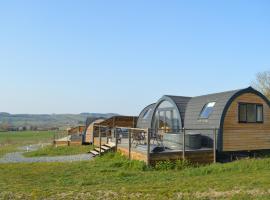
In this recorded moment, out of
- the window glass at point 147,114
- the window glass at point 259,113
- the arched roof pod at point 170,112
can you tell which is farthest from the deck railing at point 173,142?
the window glass at point 147,114

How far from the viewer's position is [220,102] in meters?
18.4

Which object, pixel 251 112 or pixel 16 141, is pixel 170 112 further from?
pixel 16 141

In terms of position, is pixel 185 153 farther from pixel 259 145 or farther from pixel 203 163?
pixel 259 145

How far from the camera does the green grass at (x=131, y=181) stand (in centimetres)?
938

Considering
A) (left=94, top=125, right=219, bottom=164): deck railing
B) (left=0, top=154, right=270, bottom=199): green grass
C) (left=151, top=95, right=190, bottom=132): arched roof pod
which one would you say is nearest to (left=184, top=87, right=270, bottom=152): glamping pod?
(left=94, top=125, right=219, bottom=164): deck railing

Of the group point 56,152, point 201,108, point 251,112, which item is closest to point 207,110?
point 201,108

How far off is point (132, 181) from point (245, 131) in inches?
362

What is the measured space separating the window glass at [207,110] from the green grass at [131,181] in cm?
420

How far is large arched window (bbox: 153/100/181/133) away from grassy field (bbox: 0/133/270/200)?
5524 mm

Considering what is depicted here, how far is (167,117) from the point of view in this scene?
22.2m

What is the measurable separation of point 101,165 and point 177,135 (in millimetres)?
3999

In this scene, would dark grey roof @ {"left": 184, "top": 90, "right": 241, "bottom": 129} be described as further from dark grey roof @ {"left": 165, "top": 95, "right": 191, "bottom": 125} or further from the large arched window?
the large arched window

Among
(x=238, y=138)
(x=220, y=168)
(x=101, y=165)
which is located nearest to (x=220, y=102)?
(x=238, y=138)

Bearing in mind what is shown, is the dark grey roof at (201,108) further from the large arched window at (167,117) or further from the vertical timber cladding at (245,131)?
the large arched window at (167,117)
